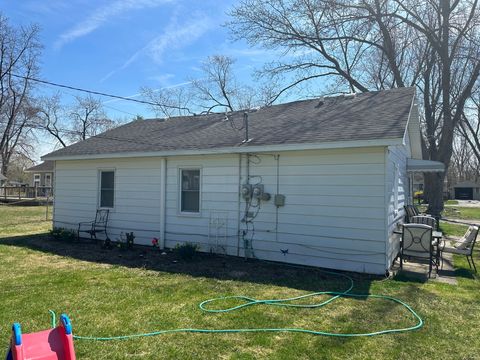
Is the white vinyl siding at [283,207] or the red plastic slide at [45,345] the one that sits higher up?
the white vinyl siding at [283,207]

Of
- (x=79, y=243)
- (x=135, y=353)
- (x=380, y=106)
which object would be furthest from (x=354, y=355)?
(x=79, y=243)

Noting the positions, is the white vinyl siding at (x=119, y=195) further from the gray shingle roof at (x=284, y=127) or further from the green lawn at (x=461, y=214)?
the green lawn at (x=461, y=214)

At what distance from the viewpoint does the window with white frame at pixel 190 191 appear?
926 centimetres

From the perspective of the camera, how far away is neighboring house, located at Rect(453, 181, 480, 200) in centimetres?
6406

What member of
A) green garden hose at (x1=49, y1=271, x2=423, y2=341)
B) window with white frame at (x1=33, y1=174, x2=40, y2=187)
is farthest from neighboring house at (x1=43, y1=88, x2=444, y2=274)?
window with white frame at (x1=33, y1=174, x2=40, y2=187)

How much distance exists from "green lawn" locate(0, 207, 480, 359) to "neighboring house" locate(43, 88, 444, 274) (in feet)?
2.10

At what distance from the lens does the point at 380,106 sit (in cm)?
874

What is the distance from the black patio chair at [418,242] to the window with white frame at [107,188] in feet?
25.2

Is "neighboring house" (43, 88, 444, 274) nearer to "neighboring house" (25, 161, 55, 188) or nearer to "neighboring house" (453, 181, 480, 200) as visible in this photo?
"neighboring house" (25, 161, 55, 188)

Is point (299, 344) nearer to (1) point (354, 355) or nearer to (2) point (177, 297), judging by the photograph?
(1) point (354, 355)

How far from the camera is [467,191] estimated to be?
212 ft

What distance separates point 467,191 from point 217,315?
7155cm

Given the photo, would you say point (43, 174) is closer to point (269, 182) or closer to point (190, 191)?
point (190, 191)

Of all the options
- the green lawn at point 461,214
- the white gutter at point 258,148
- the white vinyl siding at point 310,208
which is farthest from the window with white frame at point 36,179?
the white vinyl siding at point 310,208
